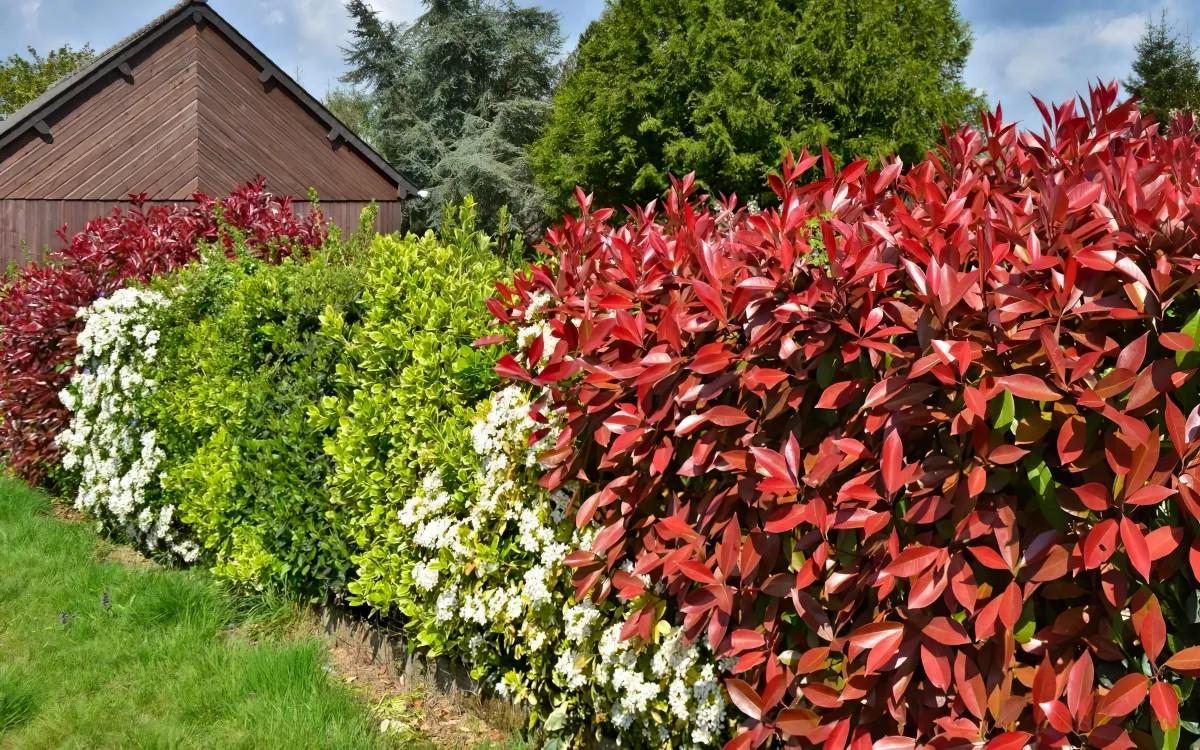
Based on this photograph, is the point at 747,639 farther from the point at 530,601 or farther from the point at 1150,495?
the point at 530,601

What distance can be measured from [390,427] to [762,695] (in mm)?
1992

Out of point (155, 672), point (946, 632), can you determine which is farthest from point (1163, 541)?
point (155, 672)

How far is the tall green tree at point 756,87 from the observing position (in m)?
21.7

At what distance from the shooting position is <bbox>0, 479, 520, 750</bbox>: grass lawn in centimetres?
315

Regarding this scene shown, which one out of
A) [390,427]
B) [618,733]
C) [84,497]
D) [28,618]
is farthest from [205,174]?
[618,733]

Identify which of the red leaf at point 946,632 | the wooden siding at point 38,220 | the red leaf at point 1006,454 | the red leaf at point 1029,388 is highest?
the wooden siding at point 38,220

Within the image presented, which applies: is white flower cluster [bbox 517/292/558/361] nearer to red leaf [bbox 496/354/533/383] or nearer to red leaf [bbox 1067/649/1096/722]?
red leaf [bbox 496/354/533/383]

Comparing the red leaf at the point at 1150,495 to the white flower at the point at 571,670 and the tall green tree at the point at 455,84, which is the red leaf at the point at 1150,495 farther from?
the tall green tree at the point at 455,84

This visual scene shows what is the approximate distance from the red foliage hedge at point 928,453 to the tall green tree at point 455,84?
3137 centimetres

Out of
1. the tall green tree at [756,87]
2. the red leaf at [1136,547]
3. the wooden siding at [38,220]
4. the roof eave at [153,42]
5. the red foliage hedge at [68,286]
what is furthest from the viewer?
the tall green tree at [756,87]

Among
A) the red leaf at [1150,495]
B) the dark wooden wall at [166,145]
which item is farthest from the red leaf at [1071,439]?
the dark wooden wall at [166,145]

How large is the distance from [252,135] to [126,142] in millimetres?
2876

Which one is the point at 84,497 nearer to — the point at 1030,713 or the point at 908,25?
the point at 1030,713

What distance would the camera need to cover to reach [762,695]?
6.54 ft
